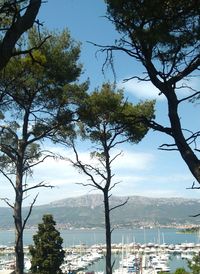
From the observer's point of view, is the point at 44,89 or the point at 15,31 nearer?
the point at 15,31

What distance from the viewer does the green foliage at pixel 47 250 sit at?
70.7ft

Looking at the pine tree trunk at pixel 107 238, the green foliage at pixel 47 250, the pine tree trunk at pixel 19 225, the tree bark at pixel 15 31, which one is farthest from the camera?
the green foliage at pixel 47 250

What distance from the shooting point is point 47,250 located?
871 inches

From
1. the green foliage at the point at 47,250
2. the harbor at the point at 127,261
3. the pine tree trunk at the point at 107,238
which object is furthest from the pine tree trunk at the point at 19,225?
the harbor at the point at 127,261

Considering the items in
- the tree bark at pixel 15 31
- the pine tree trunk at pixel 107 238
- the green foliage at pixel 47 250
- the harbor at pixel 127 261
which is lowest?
the harbor at pixel 127 261

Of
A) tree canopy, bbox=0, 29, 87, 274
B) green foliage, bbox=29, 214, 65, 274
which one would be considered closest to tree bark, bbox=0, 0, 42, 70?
tree canopy, bbox=0, 29, 87, 274

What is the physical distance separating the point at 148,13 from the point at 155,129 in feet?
3.88

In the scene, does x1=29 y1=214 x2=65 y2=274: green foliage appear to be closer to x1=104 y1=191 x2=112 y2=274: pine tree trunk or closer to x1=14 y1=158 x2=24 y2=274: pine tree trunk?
x1=104 y1=191 x2=112 y2=274: pine tree trunk

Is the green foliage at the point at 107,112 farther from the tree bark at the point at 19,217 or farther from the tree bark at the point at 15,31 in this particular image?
the tree bark at the point at 15,31

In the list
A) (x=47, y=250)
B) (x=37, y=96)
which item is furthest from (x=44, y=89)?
(x=47, y=250)

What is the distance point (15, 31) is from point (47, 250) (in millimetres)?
20303

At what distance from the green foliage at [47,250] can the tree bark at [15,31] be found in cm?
1969

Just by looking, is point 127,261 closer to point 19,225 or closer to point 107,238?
point 107,238

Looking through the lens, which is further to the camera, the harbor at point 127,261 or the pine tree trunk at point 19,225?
the harbor at point 127,261
